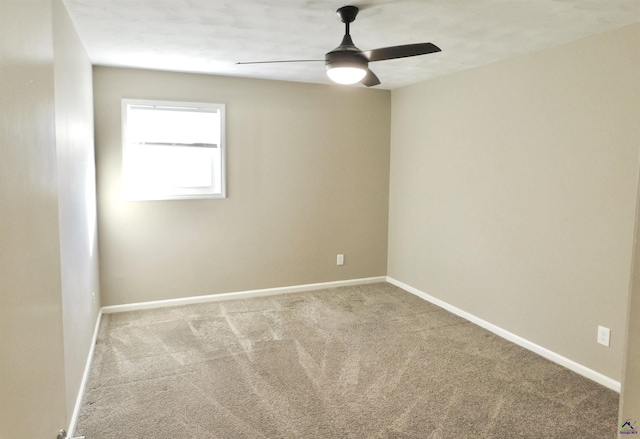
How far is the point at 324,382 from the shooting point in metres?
2.96

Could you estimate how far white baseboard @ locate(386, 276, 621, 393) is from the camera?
2969mm

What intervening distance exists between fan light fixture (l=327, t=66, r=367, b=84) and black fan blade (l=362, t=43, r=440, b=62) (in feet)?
0.37

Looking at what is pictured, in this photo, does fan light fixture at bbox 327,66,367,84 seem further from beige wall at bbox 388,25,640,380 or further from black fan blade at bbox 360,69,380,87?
beige wall at bbox 388,25,640,380

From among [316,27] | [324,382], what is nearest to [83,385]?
[324,382]

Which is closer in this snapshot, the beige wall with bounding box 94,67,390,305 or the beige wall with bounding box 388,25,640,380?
the beige wall with bounding box 388,25,640,380

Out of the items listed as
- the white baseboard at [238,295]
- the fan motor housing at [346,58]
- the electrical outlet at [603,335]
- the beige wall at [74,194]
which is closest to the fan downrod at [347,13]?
the fan motor housing at [346,58]

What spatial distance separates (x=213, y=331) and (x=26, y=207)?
3.17m

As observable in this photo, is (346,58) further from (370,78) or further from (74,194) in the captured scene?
(74,194)

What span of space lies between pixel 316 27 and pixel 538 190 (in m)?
2.11

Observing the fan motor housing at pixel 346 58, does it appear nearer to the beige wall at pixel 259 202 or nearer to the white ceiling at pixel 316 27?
the white ceiling at pixel 316 27

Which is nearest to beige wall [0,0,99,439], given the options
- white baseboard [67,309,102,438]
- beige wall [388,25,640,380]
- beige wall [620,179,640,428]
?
beige wall [620,179,640,428]

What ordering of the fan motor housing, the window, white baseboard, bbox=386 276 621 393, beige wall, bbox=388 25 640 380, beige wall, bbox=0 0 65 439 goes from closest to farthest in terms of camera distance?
beige wall, bbox=0 0 65 439
the fan motor housing
beige wall, bbox=388 25 640 380
white baseboard, bbox=386 276 621 393
the window

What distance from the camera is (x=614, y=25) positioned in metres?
2.75

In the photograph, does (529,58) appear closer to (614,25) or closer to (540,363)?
(614,25)
